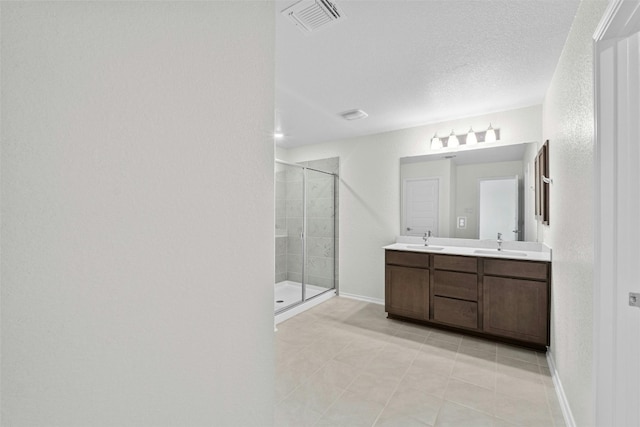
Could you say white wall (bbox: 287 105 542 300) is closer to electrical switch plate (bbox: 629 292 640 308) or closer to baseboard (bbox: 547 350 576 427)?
baseboard (bbox: 547 350 576 427)

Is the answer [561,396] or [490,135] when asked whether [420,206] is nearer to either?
[490,135]

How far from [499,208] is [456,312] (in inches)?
49.9

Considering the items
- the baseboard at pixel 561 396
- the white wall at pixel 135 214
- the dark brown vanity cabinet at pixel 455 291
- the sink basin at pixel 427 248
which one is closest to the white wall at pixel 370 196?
the sink basin at pixel 427 248

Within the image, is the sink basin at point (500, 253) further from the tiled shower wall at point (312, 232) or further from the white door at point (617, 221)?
the tiled shower wall at point (312, 232)

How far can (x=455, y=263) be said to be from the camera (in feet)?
10.00

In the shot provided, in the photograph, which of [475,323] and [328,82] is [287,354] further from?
[328,82]

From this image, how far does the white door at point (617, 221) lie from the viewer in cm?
112

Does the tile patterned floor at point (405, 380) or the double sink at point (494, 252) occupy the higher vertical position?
the double sink at point (494, 252)

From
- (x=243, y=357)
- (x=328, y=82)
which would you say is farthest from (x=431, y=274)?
(x=243, y=357)

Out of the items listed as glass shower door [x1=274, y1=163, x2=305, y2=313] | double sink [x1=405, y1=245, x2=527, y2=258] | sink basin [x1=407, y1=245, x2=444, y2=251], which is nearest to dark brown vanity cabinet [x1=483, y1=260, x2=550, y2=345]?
double sink [x1=405, y1=245, x2=527, y2=258]

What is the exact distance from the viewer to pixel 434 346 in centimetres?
276

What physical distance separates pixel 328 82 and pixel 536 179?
2228mm

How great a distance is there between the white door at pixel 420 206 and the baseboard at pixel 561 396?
5.48 ft

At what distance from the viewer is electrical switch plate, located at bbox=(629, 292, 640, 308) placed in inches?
43.8
